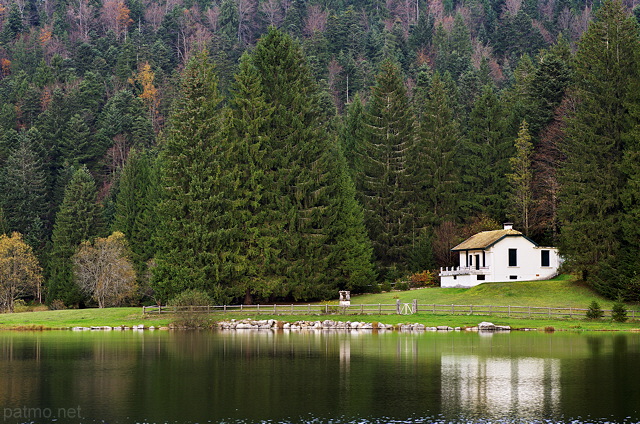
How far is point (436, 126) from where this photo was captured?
99.8 metres

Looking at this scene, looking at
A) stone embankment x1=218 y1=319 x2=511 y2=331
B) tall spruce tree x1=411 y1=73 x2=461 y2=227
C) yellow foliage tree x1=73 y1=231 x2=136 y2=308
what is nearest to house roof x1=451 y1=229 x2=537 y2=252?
tall spruce tree x1=411 y1=73 x2=461 y2=227

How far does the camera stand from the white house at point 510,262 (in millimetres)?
79688

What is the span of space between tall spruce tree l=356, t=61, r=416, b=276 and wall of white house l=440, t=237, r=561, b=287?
526 inches

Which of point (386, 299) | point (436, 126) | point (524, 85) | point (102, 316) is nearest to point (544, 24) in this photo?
point (524, 85)

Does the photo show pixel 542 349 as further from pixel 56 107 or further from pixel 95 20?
pixel 95 20

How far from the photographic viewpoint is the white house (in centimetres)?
7969

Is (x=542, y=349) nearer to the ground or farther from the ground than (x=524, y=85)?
nearer to the ground

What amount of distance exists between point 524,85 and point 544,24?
8163 cm

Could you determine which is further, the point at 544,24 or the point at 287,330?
the point at 544,24

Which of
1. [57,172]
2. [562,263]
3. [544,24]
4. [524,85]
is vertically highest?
[544,24]

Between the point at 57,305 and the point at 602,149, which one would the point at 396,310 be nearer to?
the point at 602,149

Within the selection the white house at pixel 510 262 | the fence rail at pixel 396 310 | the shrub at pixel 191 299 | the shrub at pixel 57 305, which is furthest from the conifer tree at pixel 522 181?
the shrub at pixel 57 305

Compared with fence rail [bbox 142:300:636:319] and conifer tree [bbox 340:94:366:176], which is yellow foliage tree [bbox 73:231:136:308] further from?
conifer tree [bbox 340:94:366:176]

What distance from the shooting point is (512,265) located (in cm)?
7994
